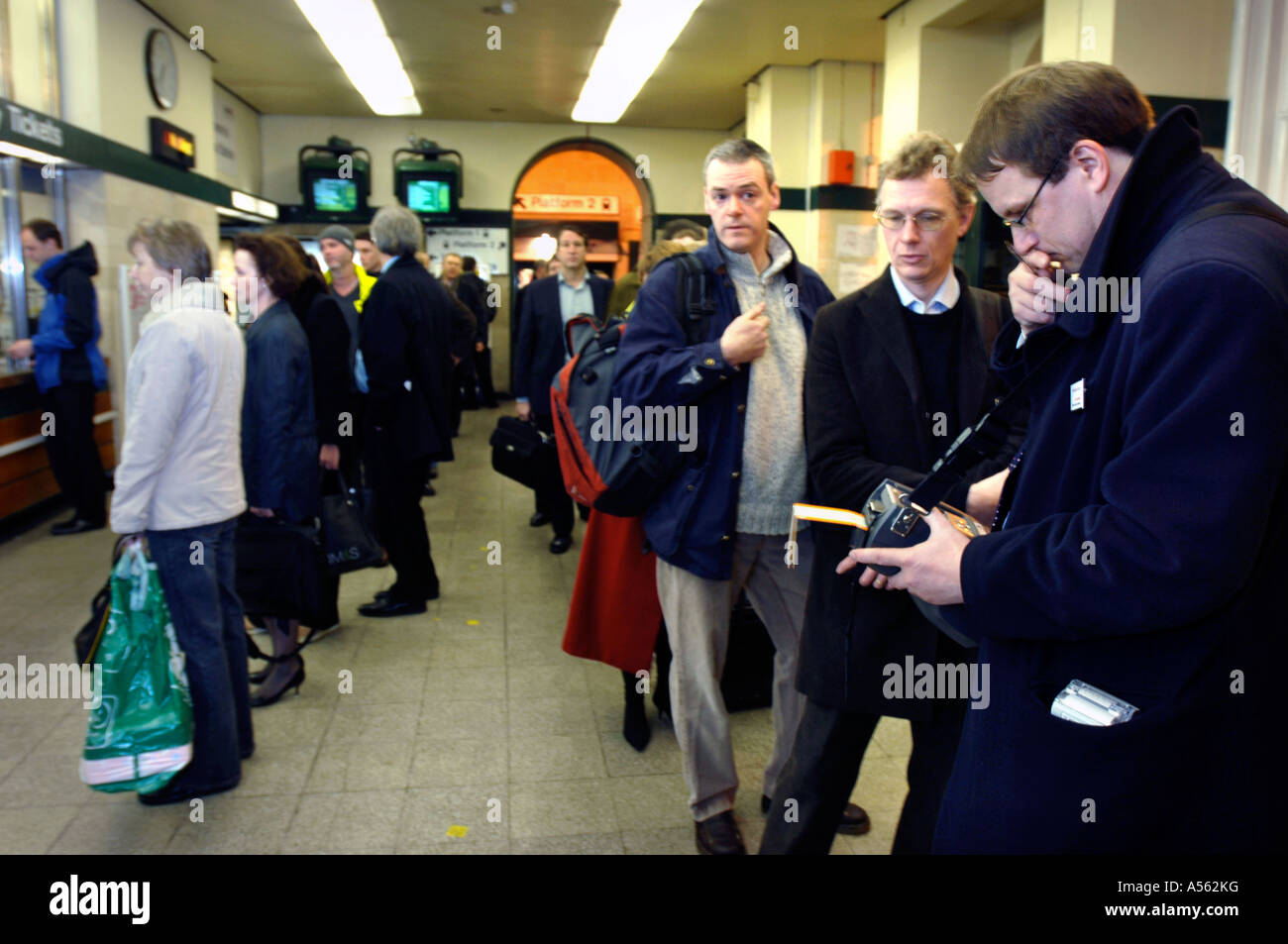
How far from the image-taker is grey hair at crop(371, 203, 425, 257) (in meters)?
4.68

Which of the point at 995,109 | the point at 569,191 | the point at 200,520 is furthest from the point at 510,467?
the point at 569,191

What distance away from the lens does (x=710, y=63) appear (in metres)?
10.0

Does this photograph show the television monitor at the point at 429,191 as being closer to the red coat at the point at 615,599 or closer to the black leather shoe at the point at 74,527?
the black leather shoe at the point at 74,527

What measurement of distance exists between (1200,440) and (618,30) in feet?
29.2

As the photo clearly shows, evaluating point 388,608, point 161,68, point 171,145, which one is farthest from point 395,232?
point 161,68

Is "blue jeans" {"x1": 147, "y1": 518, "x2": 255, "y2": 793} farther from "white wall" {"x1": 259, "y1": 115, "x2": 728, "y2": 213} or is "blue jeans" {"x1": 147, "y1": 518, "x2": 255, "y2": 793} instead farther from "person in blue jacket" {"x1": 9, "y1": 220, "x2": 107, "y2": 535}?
"white wall" {"x1": 259, "y1": 115, "x2": 728, "y2": 213}

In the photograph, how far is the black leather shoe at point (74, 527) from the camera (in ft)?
20.4

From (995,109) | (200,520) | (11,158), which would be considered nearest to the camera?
(995,109)

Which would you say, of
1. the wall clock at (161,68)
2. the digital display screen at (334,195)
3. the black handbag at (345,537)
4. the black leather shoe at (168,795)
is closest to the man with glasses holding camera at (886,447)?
the black leather shoe at (168,795)

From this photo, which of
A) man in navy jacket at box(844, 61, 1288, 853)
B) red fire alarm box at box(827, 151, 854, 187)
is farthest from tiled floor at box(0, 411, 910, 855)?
red fire alarm box at box(827, 151, 854, 187)

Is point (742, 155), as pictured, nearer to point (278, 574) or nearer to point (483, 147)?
point (278, 574)

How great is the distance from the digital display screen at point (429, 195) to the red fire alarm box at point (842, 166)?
5810 mm

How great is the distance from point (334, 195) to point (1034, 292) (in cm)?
1276
